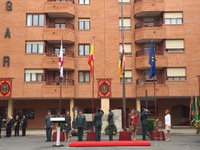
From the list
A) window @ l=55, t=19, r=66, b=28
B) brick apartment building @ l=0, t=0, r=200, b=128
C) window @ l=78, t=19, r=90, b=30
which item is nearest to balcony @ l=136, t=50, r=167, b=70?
brick apartment building @ l=0, t=0, r=200, b=128

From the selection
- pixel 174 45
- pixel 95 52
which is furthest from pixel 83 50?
pixel 174 45

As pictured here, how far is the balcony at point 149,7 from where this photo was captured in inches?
1519

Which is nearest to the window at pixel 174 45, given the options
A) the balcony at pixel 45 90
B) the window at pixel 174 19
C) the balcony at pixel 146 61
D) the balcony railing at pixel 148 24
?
the balcony at pixel 146 61

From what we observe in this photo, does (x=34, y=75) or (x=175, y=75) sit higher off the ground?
(x=34, y=75)

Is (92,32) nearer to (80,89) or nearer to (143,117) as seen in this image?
(80,89)

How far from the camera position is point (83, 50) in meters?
39.4

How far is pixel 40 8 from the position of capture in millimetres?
38812

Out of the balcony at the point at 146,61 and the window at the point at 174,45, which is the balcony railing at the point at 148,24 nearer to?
the window at the point at 174,45

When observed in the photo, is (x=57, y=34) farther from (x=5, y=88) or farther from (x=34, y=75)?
(x=5, y=88)

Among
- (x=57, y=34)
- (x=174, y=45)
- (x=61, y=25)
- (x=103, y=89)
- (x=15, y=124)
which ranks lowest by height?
(x=15, y=124)

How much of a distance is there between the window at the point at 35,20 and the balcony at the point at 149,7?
1044 cm

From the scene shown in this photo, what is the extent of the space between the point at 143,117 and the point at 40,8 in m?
21.4

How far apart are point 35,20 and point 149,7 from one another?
12.6 meters

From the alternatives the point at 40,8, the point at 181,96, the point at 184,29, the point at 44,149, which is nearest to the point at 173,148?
the point at 44,149
